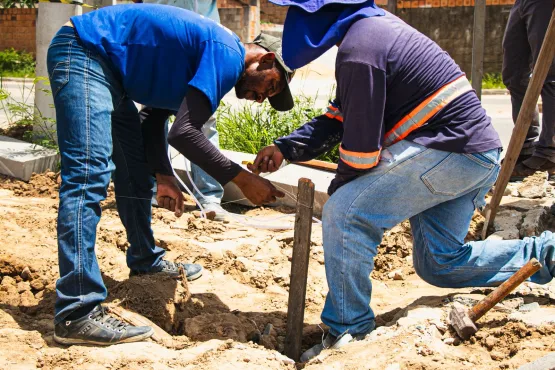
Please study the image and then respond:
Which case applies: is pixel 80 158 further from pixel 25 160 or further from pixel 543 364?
pixel 25 160

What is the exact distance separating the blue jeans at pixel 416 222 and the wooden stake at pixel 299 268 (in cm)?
18

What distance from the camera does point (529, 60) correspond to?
6.01 meters

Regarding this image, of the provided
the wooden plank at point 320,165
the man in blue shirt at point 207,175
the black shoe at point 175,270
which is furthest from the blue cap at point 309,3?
the wooden plank at point 320,165

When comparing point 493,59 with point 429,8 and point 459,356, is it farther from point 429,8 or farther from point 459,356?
point 459,356

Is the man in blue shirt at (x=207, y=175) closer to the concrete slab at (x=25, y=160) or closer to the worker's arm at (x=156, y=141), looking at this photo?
the concrete slab at (x=25, y=160)

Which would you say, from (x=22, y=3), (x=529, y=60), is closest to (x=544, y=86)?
(x=529, y=60)

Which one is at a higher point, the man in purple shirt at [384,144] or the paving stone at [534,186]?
the man in purple shirt at [384,144]

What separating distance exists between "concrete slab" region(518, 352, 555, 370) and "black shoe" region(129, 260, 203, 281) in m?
2.16

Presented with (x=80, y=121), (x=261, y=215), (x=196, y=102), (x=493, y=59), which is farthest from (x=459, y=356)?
(x=493, y=59)

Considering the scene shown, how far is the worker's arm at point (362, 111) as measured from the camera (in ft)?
10.1

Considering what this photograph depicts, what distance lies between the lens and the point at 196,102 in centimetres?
336

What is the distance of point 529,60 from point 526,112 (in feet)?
4.45

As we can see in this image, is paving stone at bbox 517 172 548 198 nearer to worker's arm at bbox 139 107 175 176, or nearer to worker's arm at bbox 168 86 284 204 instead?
worker's arm at bbox 168 86 284 204

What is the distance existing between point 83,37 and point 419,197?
1.78 meters
